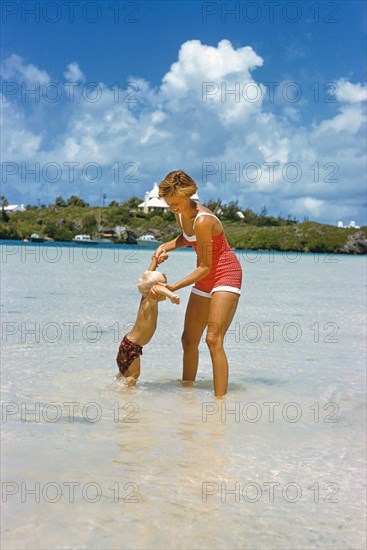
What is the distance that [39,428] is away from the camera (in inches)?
187

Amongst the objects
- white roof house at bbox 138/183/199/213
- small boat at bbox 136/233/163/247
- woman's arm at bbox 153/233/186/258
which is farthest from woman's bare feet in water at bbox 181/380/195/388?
white roof house at bbox 138/183/199/213

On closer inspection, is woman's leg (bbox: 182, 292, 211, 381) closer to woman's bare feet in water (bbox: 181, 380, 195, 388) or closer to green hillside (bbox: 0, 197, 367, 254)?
woman's bare feet in water (bbox: 181, 380, 195, 388)

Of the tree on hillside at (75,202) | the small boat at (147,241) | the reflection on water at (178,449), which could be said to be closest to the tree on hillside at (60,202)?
the tree on hillside at (75,202)

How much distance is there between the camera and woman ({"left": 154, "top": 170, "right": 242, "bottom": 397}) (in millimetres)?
5566

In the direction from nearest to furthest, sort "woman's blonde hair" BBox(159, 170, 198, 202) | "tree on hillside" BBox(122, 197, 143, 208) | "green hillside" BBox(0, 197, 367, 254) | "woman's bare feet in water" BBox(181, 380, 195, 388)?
"woman's blonde hair" BBox(159, 170, 198, 202) → "woman's bare feet in water" BBox(181, 380, 195, 388) → "green hillside" BBox(0, 197, 367, 254) → "tree on hillside" BBox(122, 197, 143, 208)

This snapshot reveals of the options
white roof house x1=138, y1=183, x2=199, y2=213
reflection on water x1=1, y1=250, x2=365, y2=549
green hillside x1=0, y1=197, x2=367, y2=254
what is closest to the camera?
reflection on water x1=1, y1=250, x2=365, y2=549

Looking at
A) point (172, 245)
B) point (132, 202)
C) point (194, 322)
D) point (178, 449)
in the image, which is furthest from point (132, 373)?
point (132, 202)

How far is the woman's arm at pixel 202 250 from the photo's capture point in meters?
5.57

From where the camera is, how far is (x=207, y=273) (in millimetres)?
5680

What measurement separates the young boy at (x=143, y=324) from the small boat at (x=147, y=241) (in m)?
104

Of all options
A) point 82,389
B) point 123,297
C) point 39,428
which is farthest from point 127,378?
point 123,297

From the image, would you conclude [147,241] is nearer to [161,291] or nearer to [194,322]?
[194,322]

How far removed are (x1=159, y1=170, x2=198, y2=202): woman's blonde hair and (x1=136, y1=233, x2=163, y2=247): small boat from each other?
105 meters

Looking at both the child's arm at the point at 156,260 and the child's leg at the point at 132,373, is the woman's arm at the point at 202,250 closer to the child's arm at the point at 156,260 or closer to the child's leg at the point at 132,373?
the child's arm at the point at 156,260
